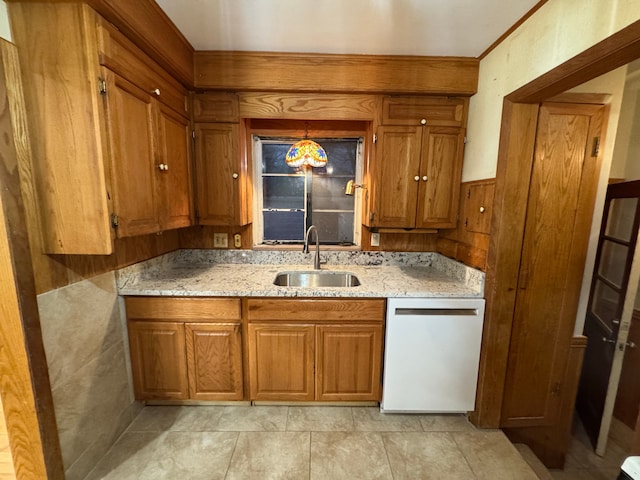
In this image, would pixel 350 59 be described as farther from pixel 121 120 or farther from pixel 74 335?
pixel 74 335

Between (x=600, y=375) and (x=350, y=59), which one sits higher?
(x=350, y=59)

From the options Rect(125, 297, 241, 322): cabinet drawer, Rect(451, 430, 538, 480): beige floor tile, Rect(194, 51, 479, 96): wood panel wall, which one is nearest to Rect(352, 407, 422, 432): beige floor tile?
Rect(451, 430, 538, 480): beige floor tile

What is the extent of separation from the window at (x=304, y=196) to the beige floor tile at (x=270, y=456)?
1.46 metres

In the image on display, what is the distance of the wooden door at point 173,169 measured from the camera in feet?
5.19

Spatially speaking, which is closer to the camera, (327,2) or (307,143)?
(327,2)

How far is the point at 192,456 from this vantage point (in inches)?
57.1

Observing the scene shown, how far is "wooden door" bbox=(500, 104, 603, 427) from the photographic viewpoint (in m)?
1.43

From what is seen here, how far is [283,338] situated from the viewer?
1688 millimetres

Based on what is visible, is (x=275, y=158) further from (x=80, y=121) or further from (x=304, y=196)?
(x=80, y=121)

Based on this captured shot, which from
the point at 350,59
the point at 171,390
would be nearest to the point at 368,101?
the point at 350,59

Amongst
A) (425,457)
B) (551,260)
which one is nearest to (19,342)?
(425,457)

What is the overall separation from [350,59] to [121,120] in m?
1.44

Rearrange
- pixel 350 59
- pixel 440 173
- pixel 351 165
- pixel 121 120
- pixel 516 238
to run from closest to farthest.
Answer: pixel 121 120 → pixel 516 238 → pixel 350 59 → pixel 440 173 → pixel 351 165

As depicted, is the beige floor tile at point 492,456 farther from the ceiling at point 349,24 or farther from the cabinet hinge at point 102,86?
the cabinet hinge at point 102,86
